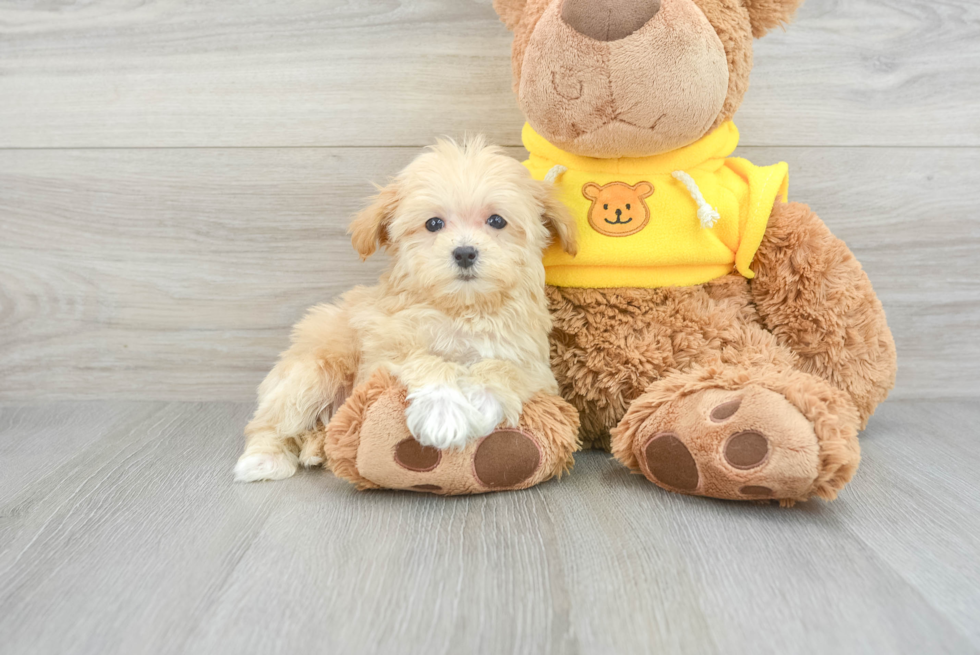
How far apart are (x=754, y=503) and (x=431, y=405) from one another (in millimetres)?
411

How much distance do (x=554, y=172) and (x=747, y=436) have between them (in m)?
0.45

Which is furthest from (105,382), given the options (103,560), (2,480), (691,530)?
(691,530)

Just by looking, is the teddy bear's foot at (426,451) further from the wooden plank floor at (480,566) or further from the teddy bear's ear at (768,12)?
the teddy bear's ear at (768,12)

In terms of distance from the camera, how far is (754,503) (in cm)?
86

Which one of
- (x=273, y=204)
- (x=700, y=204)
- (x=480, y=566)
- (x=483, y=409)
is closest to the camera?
(x=480, y=566)

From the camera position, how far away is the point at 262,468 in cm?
98

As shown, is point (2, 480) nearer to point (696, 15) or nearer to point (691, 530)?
point (691, 530)

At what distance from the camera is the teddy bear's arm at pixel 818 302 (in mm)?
1003

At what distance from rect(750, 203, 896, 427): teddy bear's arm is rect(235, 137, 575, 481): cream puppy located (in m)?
0.31

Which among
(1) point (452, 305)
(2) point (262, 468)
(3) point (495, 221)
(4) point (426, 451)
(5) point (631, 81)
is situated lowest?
(2) point (262, 468)

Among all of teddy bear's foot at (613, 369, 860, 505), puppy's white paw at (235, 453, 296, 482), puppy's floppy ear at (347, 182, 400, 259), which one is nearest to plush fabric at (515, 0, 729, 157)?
puppy's floppy ear at (347, 182, 400, 259)

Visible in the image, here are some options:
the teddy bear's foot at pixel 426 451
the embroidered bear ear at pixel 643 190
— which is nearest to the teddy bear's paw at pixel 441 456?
the teddy bear's foot at pixel 426 451

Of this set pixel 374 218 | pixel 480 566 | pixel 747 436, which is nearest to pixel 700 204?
pixel 747 436

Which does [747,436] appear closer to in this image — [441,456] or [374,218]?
[441,456]
